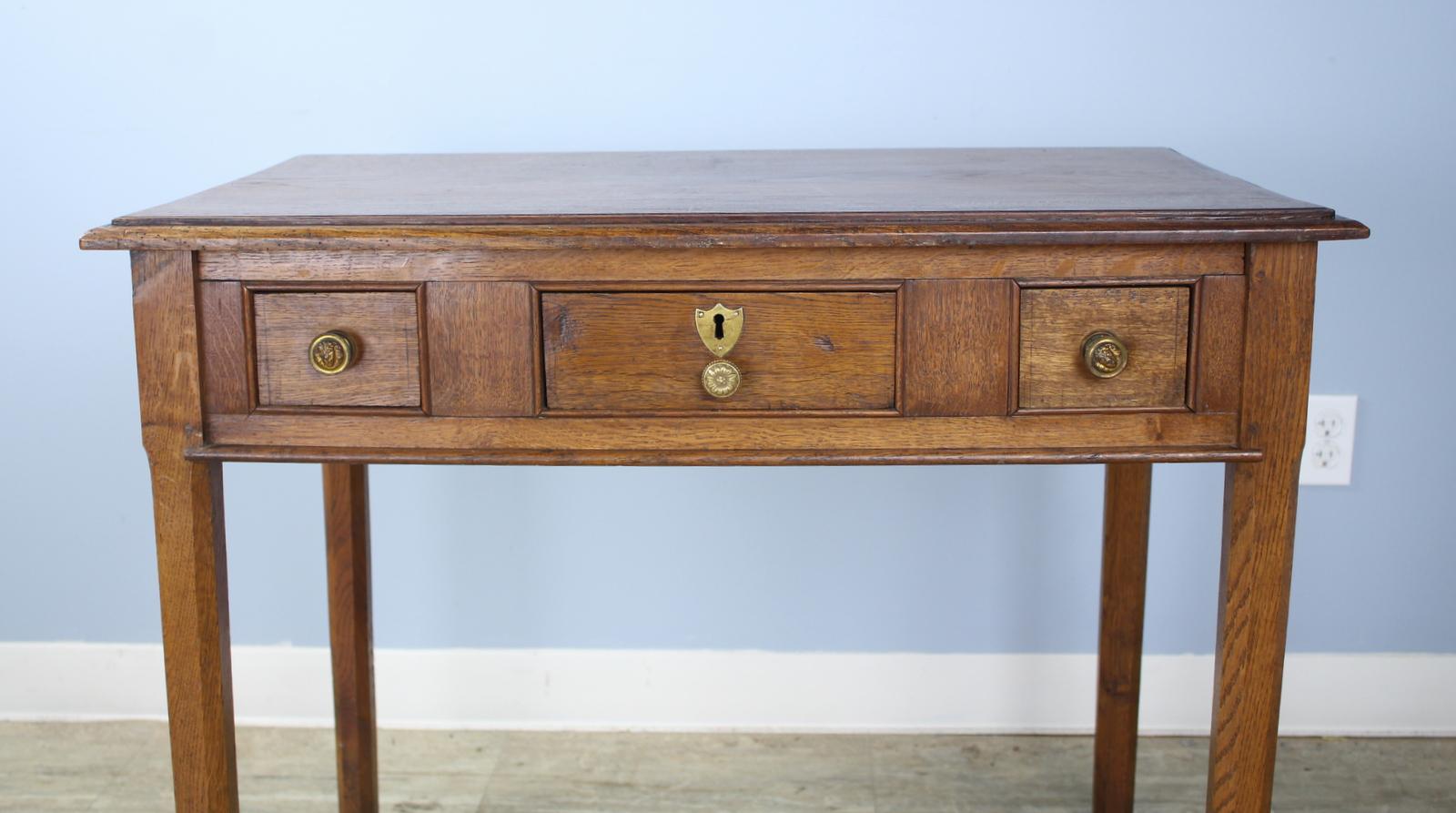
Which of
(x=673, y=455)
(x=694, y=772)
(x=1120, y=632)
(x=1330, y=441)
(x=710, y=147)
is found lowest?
(x=694, y=772)

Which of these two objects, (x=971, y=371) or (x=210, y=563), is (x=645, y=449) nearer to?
(x=971, y=371)

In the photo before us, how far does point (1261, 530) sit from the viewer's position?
1182 mm

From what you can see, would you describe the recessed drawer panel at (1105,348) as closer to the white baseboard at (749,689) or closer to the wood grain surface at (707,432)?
the wood grain surface at (707,432)

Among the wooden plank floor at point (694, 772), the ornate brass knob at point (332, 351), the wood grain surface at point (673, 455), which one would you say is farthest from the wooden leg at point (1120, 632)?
the ornate brass knob at point (332, 351)

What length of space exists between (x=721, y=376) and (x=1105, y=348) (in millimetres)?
293

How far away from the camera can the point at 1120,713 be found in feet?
5.61

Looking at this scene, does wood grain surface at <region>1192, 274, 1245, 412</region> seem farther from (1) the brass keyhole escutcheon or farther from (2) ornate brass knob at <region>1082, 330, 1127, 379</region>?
(1) the brass keyhole escutcheon

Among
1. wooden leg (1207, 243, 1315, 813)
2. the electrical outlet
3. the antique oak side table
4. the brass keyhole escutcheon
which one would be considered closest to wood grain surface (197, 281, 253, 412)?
the antique oak side table

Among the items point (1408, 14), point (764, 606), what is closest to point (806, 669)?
point (764, 606)

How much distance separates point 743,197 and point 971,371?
24 cm

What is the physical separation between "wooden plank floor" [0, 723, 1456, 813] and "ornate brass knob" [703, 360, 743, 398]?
79 cm

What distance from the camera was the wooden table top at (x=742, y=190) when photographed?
3.70 feet

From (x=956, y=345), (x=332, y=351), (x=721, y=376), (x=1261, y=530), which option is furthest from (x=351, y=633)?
(x=1261, y=530)

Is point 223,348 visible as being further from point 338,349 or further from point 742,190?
point 742,190
